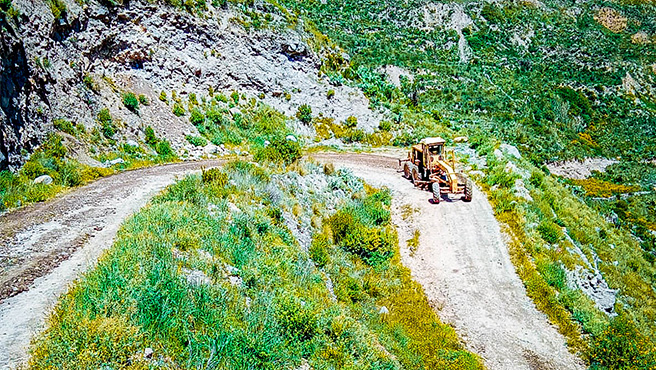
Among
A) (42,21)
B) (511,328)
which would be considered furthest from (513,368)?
(42,21)

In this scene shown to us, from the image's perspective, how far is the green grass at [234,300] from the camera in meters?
6.16

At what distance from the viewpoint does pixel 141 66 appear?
25750 millimetres

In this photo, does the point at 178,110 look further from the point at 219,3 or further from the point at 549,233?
the point at 549,233

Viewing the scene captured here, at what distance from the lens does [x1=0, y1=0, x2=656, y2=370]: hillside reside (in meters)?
7.38

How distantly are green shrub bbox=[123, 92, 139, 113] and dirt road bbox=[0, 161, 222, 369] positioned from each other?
843cm

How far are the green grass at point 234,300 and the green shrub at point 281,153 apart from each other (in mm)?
3311

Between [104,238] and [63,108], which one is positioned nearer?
[104,238]

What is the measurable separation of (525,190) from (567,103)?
67.9 m

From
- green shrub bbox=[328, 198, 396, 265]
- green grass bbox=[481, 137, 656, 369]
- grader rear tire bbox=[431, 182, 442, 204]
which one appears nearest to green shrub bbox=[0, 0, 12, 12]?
green shrub bbox=[328, 198, 396, 265]

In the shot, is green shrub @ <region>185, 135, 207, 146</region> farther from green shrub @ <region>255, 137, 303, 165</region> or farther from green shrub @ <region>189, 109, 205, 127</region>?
green shrub @ <region>255, 137, 303, 165</region>

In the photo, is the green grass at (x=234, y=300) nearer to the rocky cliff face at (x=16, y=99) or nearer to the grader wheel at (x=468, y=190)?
the grader wheel at (x=468, y=190)

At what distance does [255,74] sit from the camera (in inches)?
1213

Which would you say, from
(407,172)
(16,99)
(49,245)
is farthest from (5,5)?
(407,172)

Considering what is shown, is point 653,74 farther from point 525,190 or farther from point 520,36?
point 525,190
